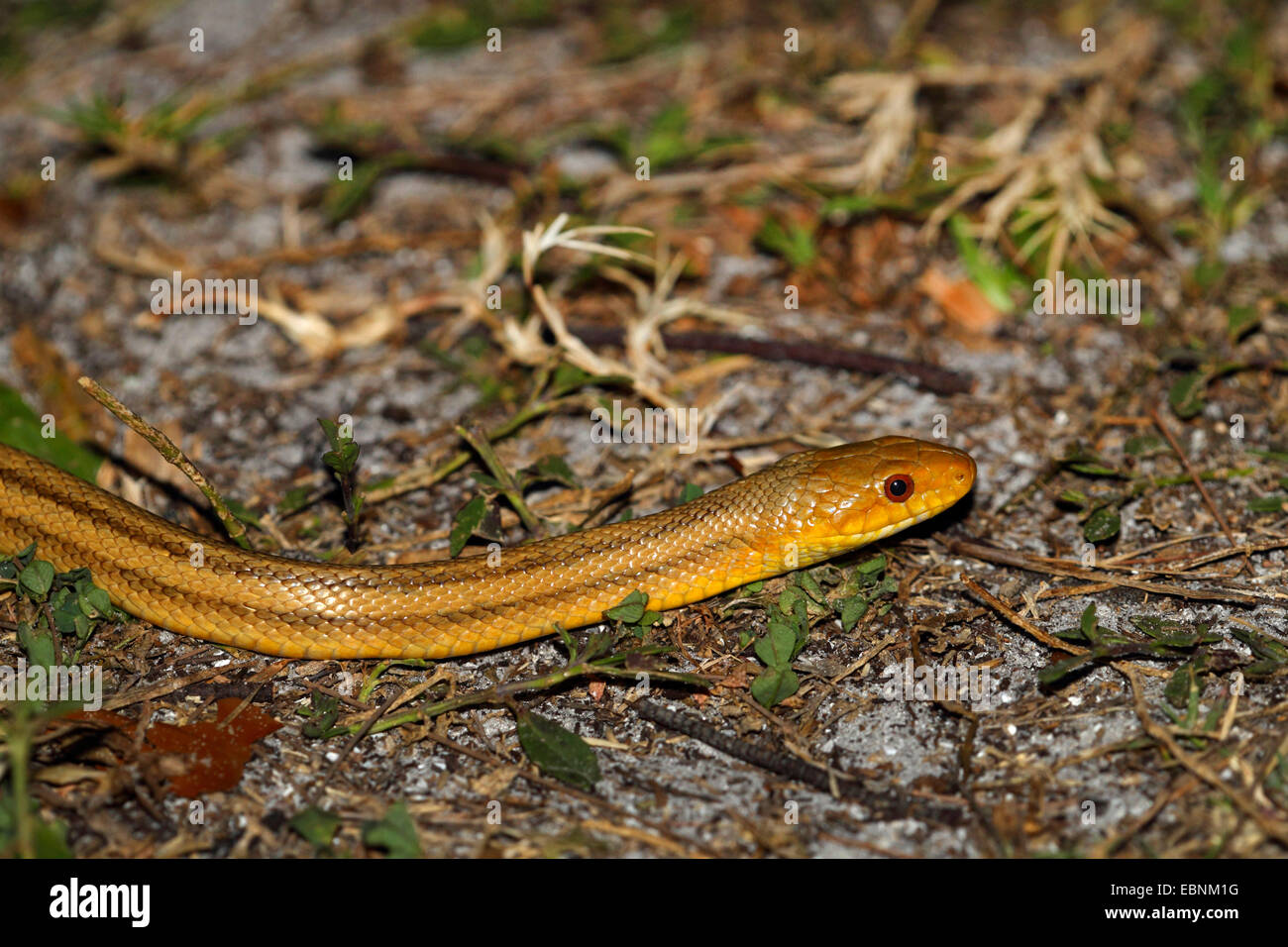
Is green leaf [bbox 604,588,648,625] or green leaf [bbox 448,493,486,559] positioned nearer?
green leaf [bbox 604,588,648,625]

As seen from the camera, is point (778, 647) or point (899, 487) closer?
point (778, 647)

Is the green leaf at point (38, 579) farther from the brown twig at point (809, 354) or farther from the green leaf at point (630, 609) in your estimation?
the brown twig at point (809, 354)

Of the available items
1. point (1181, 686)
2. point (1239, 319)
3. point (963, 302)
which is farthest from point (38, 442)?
point (1239, 319)

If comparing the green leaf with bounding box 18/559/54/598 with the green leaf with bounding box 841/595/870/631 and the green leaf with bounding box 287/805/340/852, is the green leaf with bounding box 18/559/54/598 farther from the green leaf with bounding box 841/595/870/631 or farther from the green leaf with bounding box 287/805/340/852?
the green leaf with bounding box 841/595/870/631

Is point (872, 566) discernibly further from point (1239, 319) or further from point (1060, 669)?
point (1239, 319)

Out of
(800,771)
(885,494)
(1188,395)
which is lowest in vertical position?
(800,771)

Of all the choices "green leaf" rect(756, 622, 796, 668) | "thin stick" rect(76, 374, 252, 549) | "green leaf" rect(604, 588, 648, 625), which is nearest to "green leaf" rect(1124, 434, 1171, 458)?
"green leaf" rect(756, 622, 796, 668)
